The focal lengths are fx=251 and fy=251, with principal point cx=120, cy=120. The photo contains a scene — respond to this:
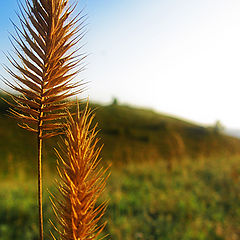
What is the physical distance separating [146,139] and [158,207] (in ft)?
38.2

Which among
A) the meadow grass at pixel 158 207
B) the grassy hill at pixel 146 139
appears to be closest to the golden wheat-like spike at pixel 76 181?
the meadow grass at pixel 158 207

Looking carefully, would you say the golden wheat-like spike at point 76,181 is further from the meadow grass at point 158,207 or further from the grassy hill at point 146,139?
the grassy hill at point 146,139

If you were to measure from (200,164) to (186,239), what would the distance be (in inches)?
248

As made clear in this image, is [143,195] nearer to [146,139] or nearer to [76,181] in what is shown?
[76,181]

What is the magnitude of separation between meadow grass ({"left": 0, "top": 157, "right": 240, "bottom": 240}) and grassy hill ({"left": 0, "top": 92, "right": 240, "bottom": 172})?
2.13 meters

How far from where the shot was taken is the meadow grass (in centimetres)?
404

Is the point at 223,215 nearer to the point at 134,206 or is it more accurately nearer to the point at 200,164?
the point at 134,206

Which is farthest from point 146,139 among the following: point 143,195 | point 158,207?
point 158,207

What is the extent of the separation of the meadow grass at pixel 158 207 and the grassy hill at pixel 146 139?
213 cm

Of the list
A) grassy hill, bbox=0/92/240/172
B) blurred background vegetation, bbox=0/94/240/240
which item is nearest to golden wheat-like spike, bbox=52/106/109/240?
blurred background vegetation, bbox=0/94/240/240

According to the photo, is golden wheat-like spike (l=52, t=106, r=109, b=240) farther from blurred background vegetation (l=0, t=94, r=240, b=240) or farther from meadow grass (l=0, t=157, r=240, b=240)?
meadow grass (l=0, t=157, r=240, b=240)

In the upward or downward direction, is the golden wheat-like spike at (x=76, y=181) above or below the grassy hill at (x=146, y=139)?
above

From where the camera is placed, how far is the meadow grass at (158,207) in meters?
4.04

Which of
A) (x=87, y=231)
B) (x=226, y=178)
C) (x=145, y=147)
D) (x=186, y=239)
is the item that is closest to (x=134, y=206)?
(x=186, y=239)
